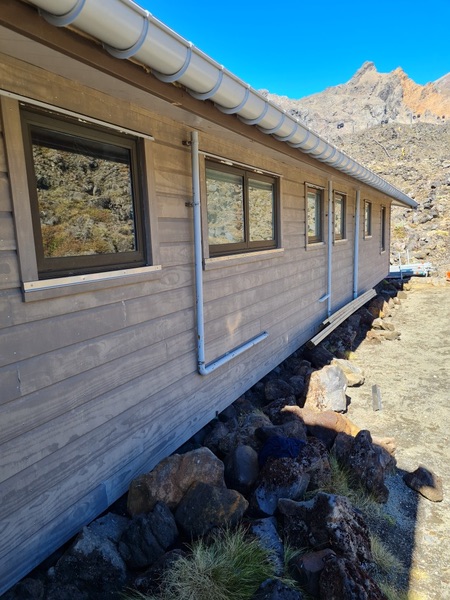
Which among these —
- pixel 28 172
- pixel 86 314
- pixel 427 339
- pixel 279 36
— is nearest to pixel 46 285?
pixel 86 314

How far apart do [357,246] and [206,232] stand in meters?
5.81

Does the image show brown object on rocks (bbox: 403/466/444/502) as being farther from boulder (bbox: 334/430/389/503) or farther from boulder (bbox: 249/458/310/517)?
boulder (bbox: 249/458/310/517)

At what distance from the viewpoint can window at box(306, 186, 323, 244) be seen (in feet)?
18.9

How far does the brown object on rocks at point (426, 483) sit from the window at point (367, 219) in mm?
7155

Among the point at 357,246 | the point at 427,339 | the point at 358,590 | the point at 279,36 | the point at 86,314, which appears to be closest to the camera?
the point at 358,590

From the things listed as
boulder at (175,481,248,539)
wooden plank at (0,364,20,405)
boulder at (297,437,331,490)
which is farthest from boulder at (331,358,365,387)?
wooden plank at (0,364,20,405)

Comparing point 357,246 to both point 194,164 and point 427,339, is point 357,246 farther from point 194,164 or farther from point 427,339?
point 194,164

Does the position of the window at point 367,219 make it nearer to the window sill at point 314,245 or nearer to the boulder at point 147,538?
the window sill at point 314,245

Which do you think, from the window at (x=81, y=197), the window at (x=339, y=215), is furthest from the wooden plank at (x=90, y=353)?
the window at (x=339, y=215)

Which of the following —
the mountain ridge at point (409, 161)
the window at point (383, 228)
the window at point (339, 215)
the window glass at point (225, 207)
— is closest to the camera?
the window glass at point (225, 207)

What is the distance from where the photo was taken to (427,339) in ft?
23.3

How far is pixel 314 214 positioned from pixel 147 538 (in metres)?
5.13

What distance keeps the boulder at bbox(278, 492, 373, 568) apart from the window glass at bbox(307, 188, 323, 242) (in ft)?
14.1

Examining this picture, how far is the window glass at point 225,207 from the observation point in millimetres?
3365
